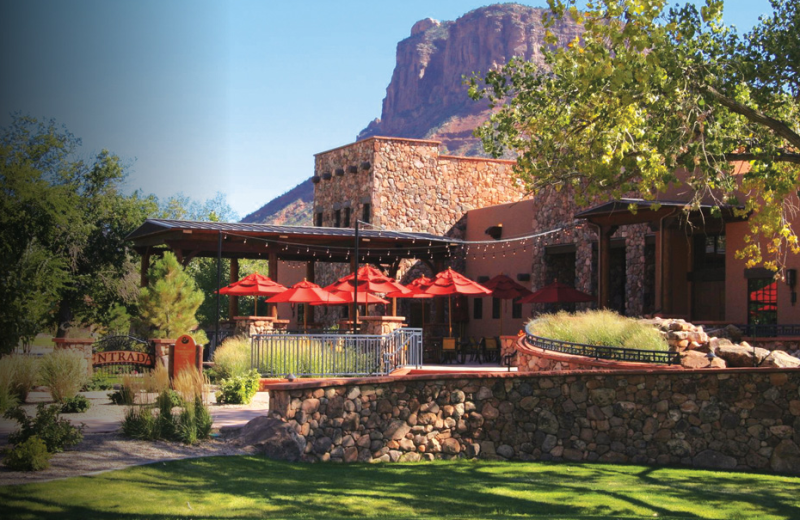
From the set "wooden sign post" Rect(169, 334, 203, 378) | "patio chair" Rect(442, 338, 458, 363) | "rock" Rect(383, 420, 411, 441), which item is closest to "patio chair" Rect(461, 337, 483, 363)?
"patio chair" Rect(442, 338, 458, 363)

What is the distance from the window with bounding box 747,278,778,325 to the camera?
66.8 ft

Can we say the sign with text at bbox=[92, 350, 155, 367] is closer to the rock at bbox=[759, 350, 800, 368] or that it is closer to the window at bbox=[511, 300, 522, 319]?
the rock at bbox=[759, 350, 800, 368]

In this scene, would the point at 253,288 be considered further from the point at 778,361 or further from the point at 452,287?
the point at 778,361

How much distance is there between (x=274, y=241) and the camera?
26.5 metres

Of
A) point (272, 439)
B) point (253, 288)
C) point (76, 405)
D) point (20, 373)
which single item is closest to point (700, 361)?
point (272, 439)

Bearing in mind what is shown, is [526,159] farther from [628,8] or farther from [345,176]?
[345,176]

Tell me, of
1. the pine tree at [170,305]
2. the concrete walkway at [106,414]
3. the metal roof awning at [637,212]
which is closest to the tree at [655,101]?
the metal roof awning at [637,212]

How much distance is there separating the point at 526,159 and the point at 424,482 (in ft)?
18.2

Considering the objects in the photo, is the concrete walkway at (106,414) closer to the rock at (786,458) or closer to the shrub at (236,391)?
the shrub at (236,391)

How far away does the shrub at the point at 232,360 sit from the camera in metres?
17.7

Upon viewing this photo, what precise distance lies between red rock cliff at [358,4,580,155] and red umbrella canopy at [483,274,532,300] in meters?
91.9

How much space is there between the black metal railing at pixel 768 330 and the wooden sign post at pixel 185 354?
10814 millimetres

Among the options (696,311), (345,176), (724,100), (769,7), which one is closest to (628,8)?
(724,100)

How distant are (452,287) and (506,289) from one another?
2498 mm
